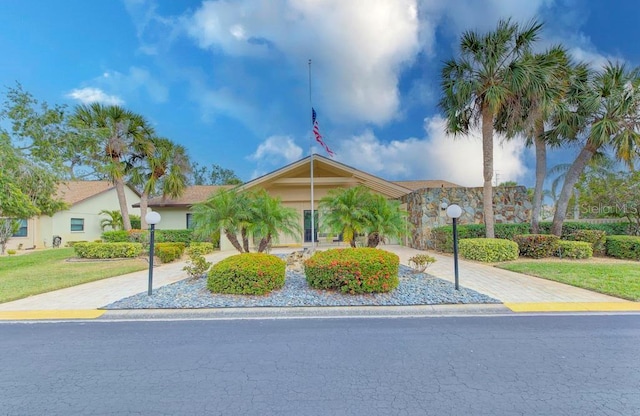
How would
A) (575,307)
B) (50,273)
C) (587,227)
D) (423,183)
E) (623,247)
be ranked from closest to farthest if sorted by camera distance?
(575,307) → (50,273) → (623,247) → (587,227) → (423,183)

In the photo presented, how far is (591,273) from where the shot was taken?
29.1 ft

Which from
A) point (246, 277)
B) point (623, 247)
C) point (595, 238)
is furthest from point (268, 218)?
point (623, 247)

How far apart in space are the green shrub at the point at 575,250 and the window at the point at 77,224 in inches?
1176

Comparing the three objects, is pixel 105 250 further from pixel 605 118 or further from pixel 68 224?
pixel 605 118

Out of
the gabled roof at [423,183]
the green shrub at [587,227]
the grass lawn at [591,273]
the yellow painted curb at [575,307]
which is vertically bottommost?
the yellow painted curb at [575,307]

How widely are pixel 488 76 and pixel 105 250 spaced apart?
17.6 m

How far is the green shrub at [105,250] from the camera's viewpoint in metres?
13.7

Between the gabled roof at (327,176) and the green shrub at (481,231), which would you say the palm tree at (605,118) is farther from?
the gabled roof at (327,176)

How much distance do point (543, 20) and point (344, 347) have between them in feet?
46.9

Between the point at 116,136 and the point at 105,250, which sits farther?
the point at 116,136

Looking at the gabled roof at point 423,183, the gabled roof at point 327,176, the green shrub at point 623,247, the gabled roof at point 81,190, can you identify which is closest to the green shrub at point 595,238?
the green shrub at point 623,247

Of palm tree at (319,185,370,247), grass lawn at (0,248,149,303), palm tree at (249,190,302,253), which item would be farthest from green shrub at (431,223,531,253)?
grass lawn at (0,248,149,303)

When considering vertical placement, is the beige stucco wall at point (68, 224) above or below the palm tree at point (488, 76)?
below

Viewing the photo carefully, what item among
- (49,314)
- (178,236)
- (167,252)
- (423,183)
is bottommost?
(49,314)
